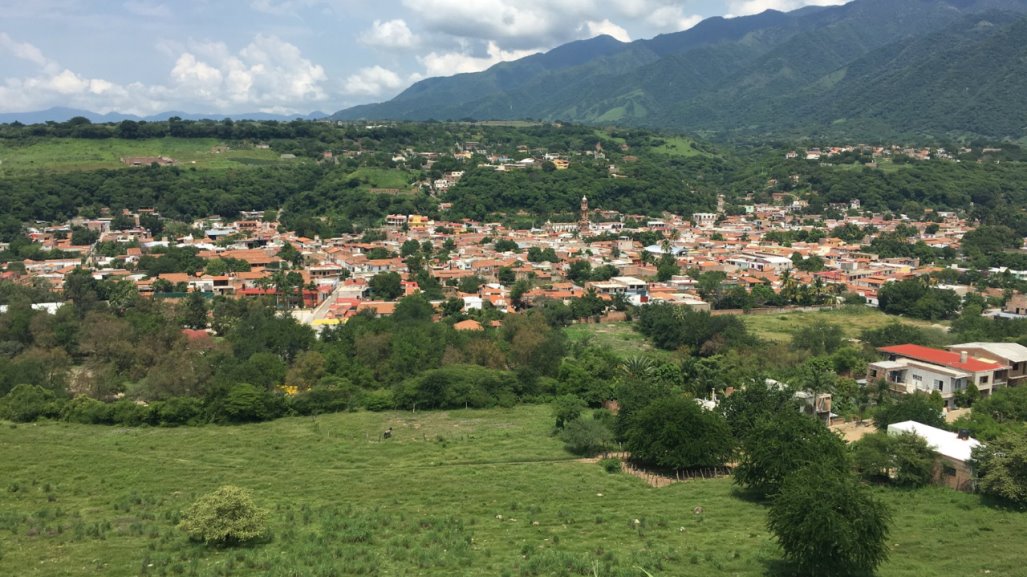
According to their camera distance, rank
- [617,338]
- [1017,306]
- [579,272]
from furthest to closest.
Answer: [579,272], [1017,306], [617,338]

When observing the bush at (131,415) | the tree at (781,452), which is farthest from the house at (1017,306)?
the bush at (131,415)

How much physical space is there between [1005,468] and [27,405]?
2799 cm

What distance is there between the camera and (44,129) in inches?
3573

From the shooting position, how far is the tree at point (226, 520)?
46.9ft

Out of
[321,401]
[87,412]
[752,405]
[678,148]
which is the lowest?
[321,401]

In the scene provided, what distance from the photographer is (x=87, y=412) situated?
24.8 metres

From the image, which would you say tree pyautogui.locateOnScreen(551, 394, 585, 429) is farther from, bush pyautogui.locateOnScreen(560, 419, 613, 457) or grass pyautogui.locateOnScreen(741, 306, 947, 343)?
grass pyautogui.locateOnScreen(741, 306, 947, 343)

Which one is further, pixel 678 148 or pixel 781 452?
pixel 678 148

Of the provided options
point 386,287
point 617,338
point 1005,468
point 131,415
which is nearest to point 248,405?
point 131,415

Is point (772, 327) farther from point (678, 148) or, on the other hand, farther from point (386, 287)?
point (678, 148)

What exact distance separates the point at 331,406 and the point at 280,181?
63314mm

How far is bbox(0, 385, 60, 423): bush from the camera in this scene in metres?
24.7

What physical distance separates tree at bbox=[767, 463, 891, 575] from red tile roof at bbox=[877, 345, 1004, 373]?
622 inches

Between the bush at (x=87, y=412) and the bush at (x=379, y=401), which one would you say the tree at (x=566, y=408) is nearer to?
the bush at (x=379, y=401)
